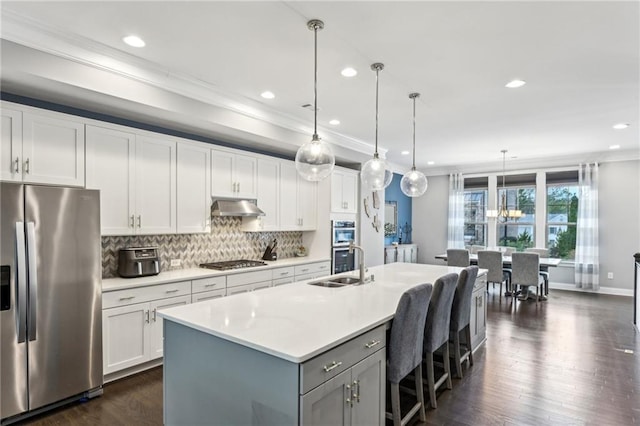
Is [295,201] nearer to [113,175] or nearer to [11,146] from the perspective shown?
[113,175]

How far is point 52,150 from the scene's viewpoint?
2.93 metres

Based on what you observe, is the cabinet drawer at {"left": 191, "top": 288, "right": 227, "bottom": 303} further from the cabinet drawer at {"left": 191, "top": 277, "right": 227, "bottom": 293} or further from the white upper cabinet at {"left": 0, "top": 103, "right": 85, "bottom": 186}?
the white upper cabinet at {"left": 0, "top": 103, "right": 85, "bottom": 186}

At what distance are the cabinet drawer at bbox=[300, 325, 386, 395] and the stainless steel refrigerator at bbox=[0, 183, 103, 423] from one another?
2165 mm

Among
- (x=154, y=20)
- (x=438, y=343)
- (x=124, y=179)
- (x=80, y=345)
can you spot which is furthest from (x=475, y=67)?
(x=80, y=345)

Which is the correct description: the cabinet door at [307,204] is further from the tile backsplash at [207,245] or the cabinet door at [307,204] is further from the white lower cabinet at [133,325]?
the white lower cabinet at [133,325]

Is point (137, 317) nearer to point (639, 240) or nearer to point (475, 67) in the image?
point (475, 67)

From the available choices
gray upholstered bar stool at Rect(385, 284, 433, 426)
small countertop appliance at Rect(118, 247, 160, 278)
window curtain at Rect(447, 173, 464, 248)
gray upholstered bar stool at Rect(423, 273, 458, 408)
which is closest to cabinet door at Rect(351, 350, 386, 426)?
gray upholstered bar stool at Rect(385, 284, 433, 426)

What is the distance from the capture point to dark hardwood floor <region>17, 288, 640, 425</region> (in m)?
2.63

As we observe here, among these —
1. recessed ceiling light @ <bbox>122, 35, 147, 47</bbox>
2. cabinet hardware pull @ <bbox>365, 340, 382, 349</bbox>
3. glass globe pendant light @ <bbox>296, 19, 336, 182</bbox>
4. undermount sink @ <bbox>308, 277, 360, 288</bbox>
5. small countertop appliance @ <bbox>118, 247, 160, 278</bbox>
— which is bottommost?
cabinet hardware pull @ <bbox>365, 340, 382, 349</bbox>

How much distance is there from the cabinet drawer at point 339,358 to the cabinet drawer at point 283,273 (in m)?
2.54

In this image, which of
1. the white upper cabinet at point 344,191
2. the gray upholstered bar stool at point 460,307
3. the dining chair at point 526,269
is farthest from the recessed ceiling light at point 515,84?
the dining chair at point 526,269

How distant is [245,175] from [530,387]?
3.73 meters

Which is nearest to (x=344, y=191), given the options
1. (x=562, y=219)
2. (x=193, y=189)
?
(x=193, y=189)

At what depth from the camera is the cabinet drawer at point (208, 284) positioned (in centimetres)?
367
